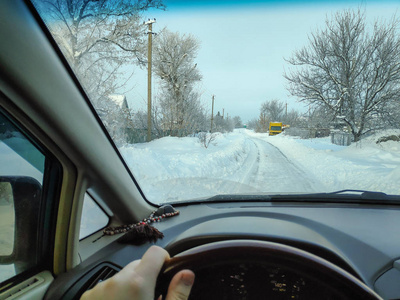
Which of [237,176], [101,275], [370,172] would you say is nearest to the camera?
[101,275]

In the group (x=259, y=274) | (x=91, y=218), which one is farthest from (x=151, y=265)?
(x=91, y=218)

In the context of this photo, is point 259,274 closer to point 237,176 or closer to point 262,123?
point 237,176

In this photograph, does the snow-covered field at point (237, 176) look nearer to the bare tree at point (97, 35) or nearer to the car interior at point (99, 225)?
the car interior at point (99, 225)

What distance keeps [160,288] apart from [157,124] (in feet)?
41.4

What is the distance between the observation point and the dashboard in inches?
38.0

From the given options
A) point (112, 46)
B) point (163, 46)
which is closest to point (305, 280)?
point (112, 46)

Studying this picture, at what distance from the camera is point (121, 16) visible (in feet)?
9.86

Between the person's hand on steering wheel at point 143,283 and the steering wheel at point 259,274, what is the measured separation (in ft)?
0.13

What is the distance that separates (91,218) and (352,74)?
16.4 meters

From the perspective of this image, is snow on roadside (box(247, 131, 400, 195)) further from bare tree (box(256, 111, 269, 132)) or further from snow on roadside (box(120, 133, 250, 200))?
bare tree (box(256, 111, 269, 132))

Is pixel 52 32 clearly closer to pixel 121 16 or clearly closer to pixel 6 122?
pixel 6 122

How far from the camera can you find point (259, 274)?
99 cm

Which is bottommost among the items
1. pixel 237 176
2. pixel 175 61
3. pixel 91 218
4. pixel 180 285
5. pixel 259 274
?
pixel 237 176

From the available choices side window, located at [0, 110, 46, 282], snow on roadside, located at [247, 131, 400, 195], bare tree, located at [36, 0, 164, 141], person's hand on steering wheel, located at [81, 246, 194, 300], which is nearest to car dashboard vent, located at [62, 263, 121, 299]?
side window, located at [0, 110, 46, 282]
